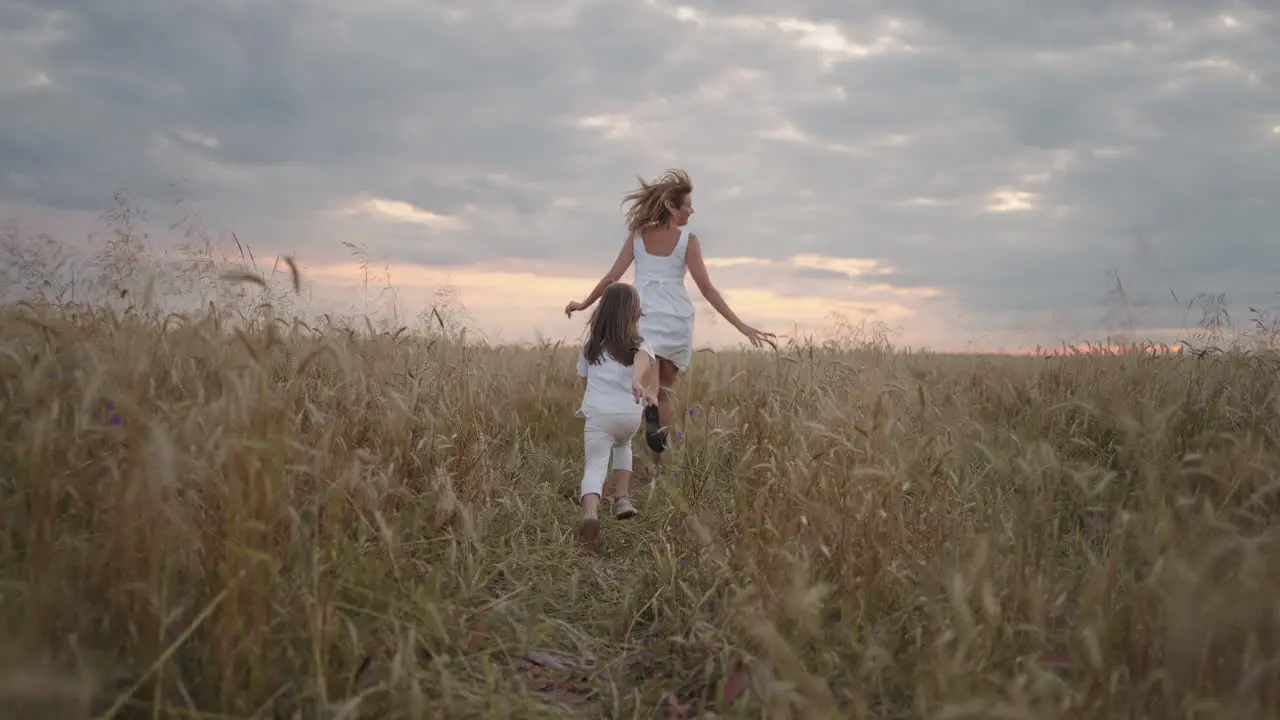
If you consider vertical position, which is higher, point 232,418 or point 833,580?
point 232,418

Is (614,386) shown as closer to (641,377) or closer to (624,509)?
(641,377)

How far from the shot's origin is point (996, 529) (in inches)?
122

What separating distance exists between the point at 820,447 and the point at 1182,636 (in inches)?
83.4

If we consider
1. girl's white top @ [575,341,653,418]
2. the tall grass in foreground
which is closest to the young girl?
girl's white top @ [575,341,653,418]

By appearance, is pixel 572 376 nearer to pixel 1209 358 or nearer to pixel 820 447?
pixel 820 447

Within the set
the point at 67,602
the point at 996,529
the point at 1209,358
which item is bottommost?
the point at 67,602

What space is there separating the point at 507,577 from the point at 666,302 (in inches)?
113

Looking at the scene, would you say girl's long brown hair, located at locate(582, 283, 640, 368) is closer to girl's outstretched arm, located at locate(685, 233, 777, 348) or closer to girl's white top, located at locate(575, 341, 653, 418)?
girl's white top, located at locate(575, 341, 653, 418)

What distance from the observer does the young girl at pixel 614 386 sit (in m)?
4.66

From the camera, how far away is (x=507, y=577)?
356 cm

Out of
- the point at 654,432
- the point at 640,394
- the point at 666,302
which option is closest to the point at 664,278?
the point at 666,302

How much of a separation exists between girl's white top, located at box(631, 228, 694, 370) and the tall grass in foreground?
5.85ft

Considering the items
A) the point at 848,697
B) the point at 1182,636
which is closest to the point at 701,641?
the point at 848,697

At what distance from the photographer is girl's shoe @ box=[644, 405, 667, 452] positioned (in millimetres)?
5793
